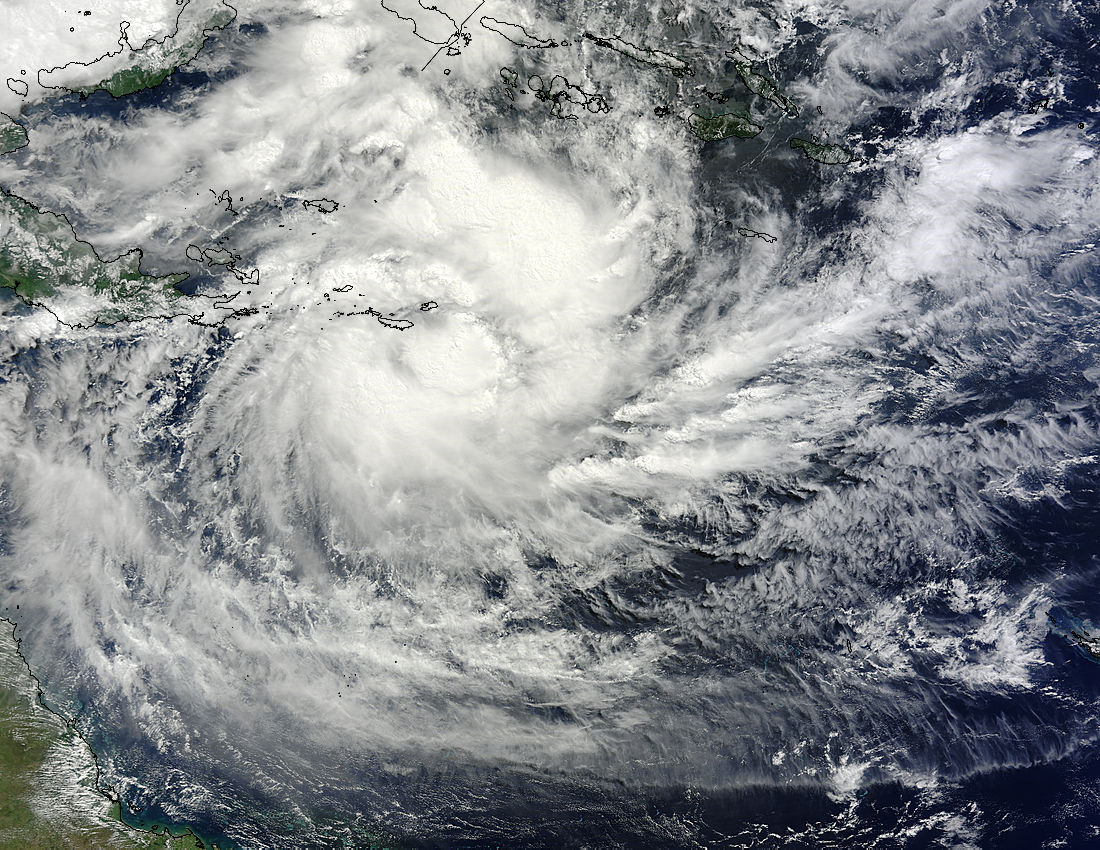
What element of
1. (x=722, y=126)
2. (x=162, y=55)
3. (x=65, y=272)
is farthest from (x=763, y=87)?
(x=65, y=272)

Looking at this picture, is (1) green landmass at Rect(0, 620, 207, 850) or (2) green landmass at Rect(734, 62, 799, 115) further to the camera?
(1) green landmass at Rect(0, 620, 207, 850)

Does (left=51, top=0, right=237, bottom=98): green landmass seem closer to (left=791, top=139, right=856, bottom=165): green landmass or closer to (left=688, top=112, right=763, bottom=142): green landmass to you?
(left=688, top=112, right=763, bottom=142): green landmass

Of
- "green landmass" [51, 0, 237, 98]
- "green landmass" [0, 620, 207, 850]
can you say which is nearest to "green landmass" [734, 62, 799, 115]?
"green landmass" [51, 0, 237, 98]

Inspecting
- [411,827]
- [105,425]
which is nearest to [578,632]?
[411,827]

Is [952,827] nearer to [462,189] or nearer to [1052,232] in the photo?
[1052,232]

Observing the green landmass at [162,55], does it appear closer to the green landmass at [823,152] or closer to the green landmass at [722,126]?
the green landmass at [722,126]
